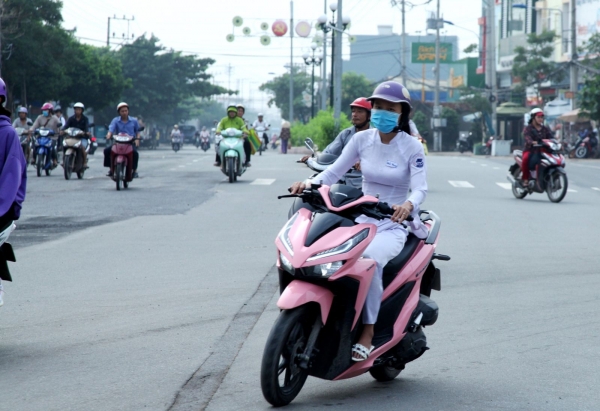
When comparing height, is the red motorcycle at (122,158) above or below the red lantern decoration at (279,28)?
below

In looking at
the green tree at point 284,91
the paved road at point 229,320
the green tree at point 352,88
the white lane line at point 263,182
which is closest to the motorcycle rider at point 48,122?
the white lane line at point 263,182

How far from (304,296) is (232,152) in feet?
59.7

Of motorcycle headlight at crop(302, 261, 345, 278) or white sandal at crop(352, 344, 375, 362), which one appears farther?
white sandal at crop(352, 344, 375, 362)

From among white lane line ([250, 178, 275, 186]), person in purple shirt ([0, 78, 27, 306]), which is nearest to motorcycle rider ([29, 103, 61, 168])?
white lane line ([250, 178, 275, 186])

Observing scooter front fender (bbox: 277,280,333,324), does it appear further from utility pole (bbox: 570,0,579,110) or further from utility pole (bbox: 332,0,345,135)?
utility pole (bbox: 570,0,579,110)

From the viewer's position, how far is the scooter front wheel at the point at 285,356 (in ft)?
15.5

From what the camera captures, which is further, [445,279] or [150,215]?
[150,215]

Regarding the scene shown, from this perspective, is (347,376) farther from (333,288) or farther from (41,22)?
(41,22)

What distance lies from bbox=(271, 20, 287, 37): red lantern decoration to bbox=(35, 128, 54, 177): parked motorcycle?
34.2 metres

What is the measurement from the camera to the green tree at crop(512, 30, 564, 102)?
59188mm

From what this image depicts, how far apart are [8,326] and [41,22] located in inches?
1645

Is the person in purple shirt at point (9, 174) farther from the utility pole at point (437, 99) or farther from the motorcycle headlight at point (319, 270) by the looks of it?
the utility pole at point (437, 99)

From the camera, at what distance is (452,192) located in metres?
21.5

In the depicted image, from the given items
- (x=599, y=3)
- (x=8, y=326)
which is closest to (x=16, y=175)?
(x=8, y=326)
